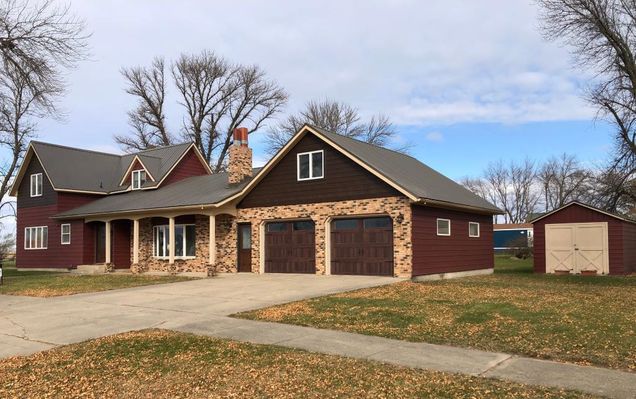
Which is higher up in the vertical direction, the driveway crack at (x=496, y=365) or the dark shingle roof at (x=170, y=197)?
the dark shingle roof at (x=170, y=197)

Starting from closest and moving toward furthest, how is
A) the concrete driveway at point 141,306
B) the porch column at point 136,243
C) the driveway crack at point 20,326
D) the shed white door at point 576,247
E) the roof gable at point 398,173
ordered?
the driveway crack at point 20,326 < the concrete driveway at point 141,306 < the roof gable at point 398,173 < the shed white door at point 576,247 < the porch column at point 136,243

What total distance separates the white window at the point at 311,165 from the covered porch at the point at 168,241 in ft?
12.9

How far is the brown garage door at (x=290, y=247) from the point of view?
21938 mm

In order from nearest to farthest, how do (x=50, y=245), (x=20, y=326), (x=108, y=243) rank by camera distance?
(x=20, y=326) → (x=108, y=243) → (x=50, y=245)

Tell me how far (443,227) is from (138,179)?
18.1 metres

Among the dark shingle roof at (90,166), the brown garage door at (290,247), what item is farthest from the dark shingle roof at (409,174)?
the dark shingle roof at (90,166)

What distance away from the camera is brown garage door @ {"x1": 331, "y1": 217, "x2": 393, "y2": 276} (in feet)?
65.1

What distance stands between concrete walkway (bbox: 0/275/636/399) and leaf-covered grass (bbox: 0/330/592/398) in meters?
0.56

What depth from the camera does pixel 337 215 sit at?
69.0ft

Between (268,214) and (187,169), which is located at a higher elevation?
(187,169)

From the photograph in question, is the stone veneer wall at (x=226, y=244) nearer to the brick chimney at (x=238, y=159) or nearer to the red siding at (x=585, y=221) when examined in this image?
the brick chimney at (x=238, y=159)

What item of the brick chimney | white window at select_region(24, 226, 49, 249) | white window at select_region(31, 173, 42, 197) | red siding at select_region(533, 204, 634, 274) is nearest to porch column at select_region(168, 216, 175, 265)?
the brick chimney

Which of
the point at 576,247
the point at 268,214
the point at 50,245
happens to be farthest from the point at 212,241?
the point at 576,247

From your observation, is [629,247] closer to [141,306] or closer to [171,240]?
[171,240]
